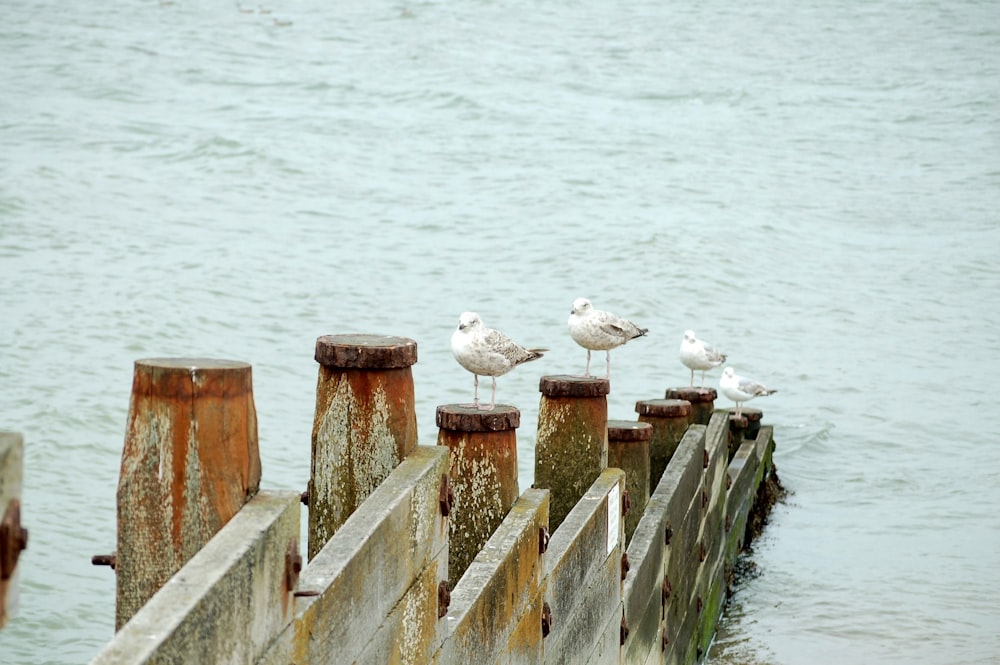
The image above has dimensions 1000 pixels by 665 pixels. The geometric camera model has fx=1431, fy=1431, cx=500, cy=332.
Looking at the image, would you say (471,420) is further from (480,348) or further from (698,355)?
(698,355)

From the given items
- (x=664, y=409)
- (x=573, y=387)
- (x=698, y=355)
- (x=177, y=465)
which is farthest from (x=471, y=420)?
(x=698, y=355)

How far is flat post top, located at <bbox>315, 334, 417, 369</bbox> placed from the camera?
4.61 meters

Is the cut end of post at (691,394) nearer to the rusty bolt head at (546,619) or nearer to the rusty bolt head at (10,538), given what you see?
the rusty bolt head at (546,619)

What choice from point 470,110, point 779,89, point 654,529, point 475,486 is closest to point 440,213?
point 470,110

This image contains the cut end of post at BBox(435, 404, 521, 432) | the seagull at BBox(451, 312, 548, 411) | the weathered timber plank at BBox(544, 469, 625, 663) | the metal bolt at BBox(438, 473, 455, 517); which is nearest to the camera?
the metal bolt at BBox(438, 473, 455, 517)

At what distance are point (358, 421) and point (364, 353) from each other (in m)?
0.22

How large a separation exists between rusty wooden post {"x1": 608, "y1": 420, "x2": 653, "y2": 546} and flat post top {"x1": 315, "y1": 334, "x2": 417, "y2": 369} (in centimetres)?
330

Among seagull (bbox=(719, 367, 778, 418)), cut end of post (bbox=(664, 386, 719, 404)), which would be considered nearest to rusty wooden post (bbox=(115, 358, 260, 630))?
cut end of post (bbox=(664, 386, 719, 404))

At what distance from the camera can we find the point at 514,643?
18.1 feet

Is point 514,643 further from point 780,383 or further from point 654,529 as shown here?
point 780,383

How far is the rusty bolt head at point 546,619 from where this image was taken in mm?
5898

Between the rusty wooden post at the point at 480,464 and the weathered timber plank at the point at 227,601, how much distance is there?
2.08 metres

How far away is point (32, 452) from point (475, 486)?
47.5 feet

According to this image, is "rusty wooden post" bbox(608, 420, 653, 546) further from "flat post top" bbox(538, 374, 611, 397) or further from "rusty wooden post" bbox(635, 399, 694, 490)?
"rusty wooden post" bbox(635, 399, 694, 490)
